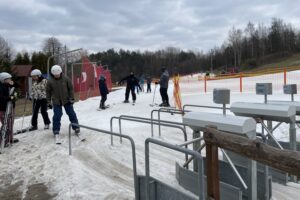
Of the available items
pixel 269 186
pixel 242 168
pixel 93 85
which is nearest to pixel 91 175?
pixel 242 168

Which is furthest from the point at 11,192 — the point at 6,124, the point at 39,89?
the point at 39,89

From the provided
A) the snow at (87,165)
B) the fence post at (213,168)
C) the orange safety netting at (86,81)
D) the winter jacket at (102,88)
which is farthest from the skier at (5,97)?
the orange safety netting at (86,81)

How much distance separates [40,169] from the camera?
6.56 m

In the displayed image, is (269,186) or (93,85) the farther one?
(93,85)

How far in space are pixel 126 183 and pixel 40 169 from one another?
183 centimetres

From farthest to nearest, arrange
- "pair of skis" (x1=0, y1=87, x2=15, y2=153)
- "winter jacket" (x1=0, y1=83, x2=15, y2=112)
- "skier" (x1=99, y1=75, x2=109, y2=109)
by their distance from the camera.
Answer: "skier" (x1=99, y1=75, x2=109, y2=109) < "winter jacket" (x1=0, y1=83, x2=15, y2=112) < "pair of skis" (x1=0, y1=87, x2=15, y2=153)

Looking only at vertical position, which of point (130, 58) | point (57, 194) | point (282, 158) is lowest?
point (57, 194)

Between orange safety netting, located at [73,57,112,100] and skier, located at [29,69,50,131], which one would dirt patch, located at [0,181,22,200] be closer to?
skier, located at [29,69,50,131]

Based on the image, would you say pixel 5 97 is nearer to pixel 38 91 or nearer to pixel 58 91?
pixel 58 91

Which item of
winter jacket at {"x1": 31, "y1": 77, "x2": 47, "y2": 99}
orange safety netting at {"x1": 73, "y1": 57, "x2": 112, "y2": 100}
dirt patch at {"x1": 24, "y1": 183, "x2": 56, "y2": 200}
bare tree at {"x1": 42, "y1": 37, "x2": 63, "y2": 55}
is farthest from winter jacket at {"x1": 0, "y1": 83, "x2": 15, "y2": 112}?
bare tree at {"x1": 42, "y1": 37, "x2": 63, "y2": 55}

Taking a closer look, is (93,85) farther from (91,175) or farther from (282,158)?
(282,158)

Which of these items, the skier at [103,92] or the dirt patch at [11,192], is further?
the skier at [103,92]

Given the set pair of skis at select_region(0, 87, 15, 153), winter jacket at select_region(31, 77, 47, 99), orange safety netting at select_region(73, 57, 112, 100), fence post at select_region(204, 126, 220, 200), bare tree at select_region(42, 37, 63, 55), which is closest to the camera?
fence post at select_region(204, 126, 220, 200)

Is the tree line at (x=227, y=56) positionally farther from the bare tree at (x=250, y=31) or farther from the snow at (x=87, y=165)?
the snow at (x=87, y=165)
